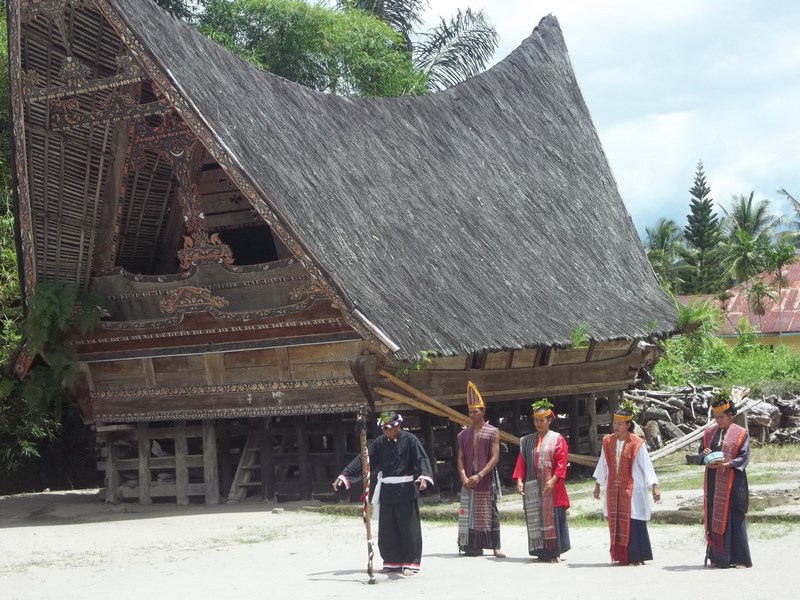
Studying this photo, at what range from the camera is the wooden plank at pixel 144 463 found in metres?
15.0

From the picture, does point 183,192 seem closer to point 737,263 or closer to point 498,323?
point 498,323

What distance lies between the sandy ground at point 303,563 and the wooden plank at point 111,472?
70.5 inches

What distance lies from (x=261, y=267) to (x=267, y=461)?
238cm

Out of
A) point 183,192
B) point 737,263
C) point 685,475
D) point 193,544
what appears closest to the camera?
point 193,544

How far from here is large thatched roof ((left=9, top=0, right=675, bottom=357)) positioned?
41.3 ft

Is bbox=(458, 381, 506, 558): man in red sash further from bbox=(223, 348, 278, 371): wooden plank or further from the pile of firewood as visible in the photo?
the pile of firewood

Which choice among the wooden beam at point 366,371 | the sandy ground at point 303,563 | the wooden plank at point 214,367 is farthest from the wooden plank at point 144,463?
the wooden beam at point 366,371

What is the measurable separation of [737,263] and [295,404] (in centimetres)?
3160

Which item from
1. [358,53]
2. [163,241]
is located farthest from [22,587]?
[358,53]

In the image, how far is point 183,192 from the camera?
1352cm

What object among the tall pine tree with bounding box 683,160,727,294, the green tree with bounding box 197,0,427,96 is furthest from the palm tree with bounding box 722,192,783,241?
the green tree with bounding box 197,0,427,96

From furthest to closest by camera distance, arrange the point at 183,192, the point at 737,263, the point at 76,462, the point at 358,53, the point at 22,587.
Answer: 1. the point at 737,263
2. the point at 358,53
3. the point at 76,462
4. the point at 183,192
5. the point at 22,587

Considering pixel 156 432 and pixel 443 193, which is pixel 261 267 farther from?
pixel 443 193

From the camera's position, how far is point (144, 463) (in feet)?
49.2
